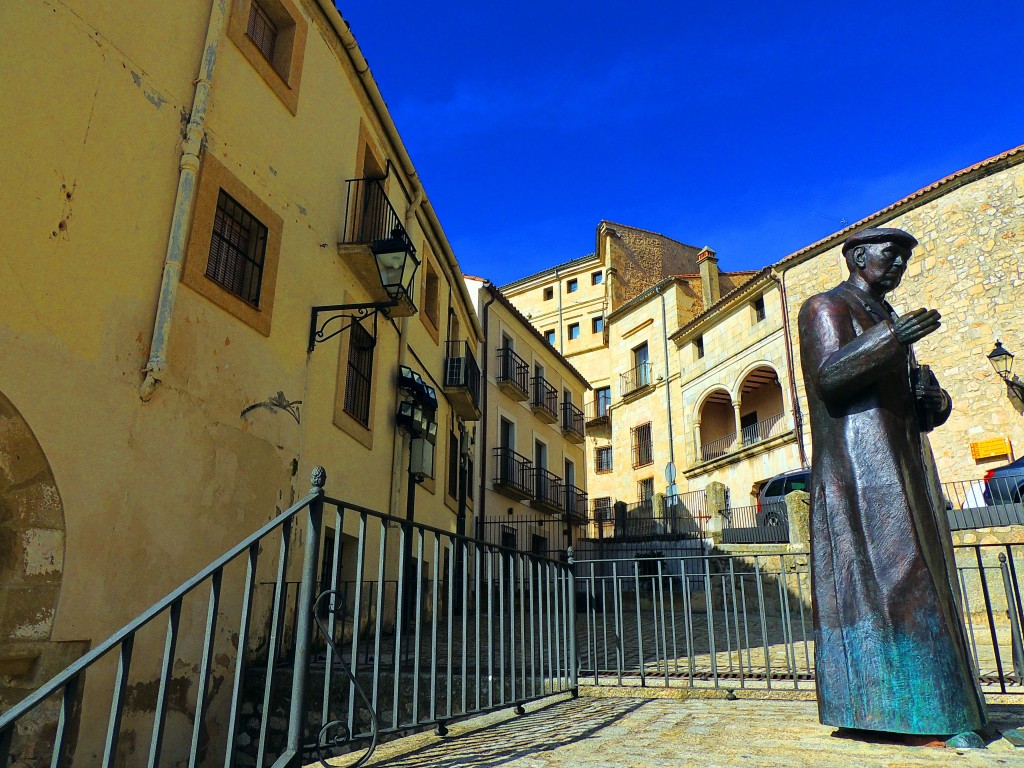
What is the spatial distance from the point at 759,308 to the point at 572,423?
7643mm

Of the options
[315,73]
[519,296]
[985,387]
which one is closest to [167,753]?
[315,73]

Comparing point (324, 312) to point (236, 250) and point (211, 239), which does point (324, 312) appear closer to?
point (236, 250)

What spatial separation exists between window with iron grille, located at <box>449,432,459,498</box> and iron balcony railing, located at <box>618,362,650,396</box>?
16.1 meters

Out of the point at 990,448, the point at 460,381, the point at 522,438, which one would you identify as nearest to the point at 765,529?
the point at 990,448

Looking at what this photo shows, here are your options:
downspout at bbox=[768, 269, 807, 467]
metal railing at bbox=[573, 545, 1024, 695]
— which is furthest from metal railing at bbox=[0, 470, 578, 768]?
downspout at bbox=[768, 269, 807, 467]

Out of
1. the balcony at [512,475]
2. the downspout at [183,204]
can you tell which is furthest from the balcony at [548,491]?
the downspout at [183,204]

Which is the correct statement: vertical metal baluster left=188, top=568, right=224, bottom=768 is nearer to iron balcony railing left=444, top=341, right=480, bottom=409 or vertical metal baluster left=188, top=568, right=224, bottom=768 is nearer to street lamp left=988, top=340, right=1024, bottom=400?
iron balcony railing left=444, top=341, right=480, bottom=409

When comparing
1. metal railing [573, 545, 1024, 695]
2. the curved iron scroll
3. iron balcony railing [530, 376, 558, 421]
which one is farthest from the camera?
iron balcony railing [530, 376, 558, 421]

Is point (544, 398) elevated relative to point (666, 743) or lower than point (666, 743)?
elevated

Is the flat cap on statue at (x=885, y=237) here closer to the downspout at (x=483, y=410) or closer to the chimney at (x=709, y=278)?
the downspout at (x=483, y=410)

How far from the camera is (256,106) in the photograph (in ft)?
24.7

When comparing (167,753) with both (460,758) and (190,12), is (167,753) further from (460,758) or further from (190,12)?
(190,12)

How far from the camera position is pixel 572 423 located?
26.4m

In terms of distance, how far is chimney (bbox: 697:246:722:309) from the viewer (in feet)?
96.5
